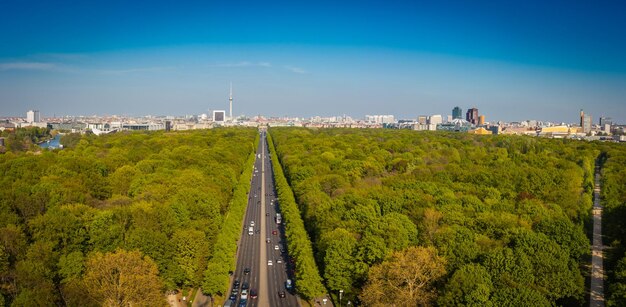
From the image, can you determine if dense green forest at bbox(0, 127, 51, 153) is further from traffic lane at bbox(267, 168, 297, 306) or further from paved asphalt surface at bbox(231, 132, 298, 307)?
traffic lane at bbox(267, 168, 297, 306)

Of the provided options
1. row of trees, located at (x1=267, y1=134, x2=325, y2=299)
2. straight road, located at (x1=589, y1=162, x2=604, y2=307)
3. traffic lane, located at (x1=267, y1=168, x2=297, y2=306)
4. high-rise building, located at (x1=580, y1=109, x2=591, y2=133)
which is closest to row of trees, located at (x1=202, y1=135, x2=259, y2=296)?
traffic lane, located at (x1=267, y1=168, x2=297, y2=306)

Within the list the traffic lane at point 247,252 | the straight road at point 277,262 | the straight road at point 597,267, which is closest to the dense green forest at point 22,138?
the traffic lane at point 247,252

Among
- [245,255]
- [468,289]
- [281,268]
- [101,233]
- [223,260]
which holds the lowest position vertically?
[281,268]

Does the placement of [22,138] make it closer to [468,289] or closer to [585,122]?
[468,289]

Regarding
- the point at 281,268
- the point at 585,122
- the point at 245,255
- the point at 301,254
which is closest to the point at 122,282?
the point at 301,254

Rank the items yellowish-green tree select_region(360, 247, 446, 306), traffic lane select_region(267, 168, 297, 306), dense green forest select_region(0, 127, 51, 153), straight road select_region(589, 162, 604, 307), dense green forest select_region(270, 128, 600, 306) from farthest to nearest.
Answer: dense green forest select_region(0, 127, 51, 153)
traffic lane select_region(267, 168, 297, 306)
straight road select_region(589, 162, 604, 307)
dense green forest select_region(270, 128, 600, 306)
yellowish-green tree select_region(360, 247, 446, 306)

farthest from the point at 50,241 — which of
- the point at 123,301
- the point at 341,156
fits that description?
the point at 341,156
